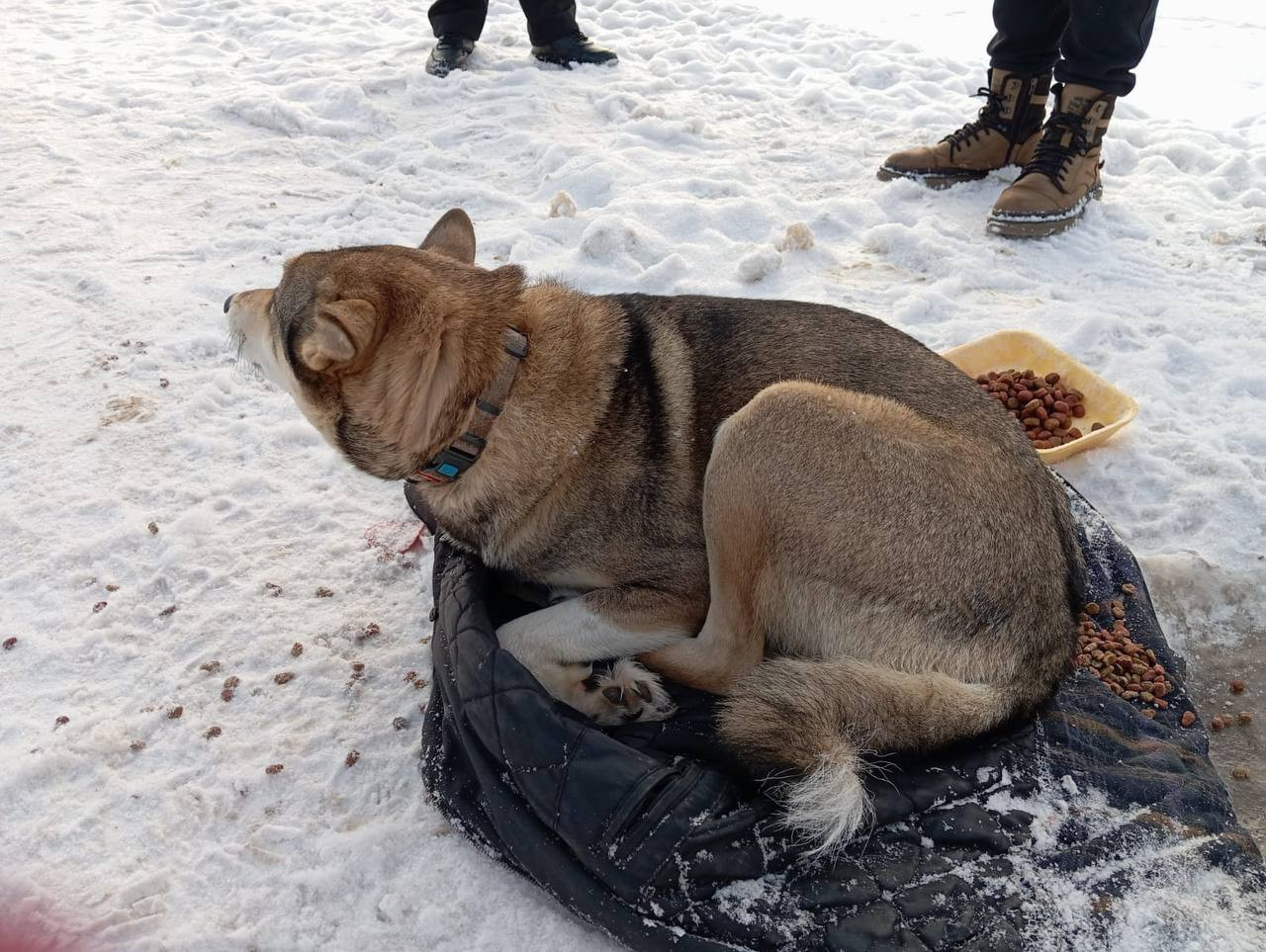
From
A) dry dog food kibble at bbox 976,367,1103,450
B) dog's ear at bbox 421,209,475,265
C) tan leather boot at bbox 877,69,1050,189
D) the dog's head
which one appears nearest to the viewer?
the dog's head

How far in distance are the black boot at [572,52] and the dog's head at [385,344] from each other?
5.32 m

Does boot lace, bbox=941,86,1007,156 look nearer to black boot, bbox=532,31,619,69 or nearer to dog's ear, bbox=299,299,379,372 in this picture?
black boot, bbox=532,31,619,69

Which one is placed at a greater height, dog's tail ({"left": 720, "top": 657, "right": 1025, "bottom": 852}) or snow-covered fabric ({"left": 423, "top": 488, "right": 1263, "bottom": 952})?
dog's tail ({"left": 720, "top": 657, "right": 1025, "bottom": 852})

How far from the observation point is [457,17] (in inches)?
292

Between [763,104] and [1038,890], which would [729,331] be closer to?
[1038,890]

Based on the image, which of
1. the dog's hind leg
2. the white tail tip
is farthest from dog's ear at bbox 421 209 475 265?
the white tail tip

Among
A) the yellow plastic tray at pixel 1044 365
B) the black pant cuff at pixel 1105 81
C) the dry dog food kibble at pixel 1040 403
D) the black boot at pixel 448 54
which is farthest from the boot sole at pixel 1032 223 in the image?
the black boot at pixel 448 54

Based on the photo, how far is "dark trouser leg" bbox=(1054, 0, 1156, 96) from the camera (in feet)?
15.7

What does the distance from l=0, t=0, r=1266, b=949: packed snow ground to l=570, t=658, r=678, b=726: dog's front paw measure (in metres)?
0.53

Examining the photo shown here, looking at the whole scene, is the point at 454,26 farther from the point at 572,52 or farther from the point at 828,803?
the point at 828,803

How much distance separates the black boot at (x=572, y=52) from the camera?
24.4 ft

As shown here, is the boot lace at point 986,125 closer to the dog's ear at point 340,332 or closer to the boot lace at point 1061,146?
the boot lace at point 1061,146

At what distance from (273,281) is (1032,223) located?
4.28m

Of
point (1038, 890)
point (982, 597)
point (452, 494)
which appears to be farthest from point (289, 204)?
point (1038, 890)
